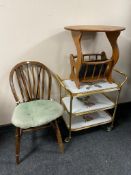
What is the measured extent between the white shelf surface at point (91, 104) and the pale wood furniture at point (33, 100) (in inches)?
7.1

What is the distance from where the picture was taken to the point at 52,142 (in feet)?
5.69

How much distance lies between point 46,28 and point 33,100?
25.9 inches

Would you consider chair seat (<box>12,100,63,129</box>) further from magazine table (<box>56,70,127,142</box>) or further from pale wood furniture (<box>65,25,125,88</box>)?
pale wood furniture (<box>65,25,125,88</box>)

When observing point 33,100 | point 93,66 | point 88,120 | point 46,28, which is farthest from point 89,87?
point 46,28

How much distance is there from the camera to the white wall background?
1.46m

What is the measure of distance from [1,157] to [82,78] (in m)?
0.98

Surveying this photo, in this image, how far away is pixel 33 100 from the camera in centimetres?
167

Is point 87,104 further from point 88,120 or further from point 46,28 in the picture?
point 46,28

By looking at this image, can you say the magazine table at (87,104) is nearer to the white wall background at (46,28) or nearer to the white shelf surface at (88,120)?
the white shelf surface at (88,120)

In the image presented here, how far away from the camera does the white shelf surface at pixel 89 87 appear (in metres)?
1.56

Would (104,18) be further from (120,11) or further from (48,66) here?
(48,66)

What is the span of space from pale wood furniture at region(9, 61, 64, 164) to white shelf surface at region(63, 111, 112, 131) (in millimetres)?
250

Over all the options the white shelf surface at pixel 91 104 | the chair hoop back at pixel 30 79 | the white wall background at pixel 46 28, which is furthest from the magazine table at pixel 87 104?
the white wall background at pixel 46 28

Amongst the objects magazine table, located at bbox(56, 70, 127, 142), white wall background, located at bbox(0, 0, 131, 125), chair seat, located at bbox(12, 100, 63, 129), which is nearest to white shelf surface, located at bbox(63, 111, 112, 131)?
magazine table, located at bbox(56, 70, 127, 142)
